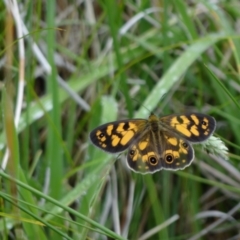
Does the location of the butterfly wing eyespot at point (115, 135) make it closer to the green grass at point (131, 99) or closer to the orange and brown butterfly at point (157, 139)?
the orange and brown butterfly at point (157, 139)

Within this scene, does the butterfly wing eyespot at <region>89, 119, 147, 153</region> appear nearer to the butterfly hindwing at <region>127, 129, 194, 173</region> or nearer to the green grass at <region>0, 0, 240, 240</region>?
the butterfly hindwing at <region>127, 129, 194, 173</region>

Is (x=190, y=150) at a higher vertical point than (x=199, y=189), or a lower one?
higher

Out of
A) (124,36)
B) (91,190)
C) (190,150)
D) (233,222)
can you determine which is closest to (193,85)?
(124,36)

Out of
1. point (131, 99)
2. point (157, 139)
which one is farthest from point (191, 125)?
point (131, 99)

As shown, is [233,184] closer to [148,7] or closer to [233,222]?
[233,222]

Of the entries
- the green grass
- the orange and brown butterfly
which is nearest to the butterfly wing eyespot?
the orange and brown butterfly

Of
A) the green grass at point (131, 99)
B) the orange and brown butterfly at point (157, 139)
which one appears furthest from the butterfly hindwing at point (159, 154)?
the green grass at point (131, 99)
